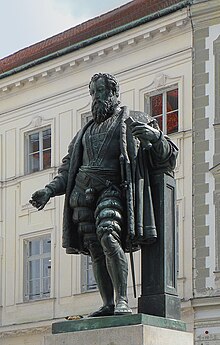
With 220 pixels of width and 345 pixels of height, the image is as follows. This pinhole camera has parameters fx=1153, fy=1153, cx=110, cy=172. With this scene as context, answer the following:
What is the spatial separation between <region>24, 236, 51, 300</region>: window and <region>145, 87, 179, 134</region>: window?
4.28 m

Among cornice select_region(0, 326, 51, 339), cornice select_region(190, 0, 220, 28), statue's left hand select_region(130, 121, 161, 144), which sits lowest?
cornice select_region(0, 326, 51, 339)

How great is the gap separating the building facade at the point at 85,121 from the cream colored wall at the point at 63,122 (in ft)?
0.09

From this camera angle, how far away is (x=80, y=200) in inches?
314

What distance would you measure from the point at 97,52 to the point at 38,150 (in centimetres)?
297

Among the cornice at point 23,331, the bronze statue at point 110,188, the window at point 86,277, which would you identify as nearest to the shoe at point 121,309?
the bronze statue at point 110,188

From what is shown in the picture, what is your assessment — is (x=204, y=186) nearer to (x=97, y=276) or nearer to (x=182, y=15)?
(x=182, y=15)

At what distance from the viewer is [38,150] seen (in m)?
27.7

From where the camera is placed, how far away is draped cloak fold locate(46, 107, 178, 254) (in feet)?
25.5

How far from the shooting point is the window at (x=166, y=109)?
80.4 ft

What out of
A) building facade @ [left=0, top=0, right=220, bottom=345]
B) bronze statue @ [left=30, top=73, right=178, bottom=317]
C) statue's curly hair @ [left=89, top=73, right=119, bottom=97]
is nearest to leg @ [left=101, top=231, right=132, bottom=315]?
bronze statue @ [left=30, top=73, right=178, bottom=317]

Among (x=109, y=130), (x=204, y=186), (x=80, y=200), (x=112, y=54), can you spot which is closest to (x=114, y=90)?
(x=109, y=130)

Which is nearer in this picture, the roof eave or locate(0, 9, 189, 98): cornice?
the roof eave

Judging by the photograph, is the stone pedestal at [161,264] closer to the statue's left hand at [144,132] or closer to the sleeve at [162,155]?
the sleeve at [162,155]

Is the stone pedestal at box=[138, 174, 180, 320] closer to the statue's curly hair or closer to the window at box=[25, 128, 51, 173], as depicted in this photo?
the statue's curly hair
